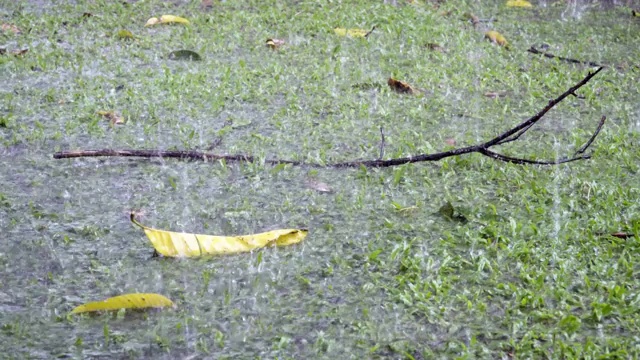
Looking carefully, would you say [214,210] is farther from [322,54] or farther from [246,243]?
[322,54]

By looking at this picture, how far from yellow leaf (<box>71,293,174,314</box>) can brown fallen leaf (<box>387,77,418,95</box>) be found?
227 cm

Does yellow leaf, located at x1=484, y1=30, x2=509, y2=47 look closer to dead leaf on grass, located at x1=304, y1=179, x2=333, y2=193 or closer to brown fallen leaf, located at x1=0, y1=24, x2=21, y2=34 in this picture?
dead leaf on grass, located at x1=304, y1=179, x2=333, y2=193

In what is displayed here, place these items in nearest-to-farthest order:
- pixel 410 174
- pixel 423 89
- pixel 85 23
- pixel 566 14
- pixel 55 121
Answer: pixel 410 174 < pixel 55 121 < pixel 423 89 < pixel 85 23 < pixel 566 14

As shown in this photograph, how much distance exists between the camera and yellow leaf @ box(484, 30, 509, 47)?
16.5 ft

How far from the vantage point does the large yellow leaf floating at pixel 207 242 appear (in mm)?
2221

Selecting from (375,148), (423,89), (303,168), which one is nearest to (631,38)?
(423,89)

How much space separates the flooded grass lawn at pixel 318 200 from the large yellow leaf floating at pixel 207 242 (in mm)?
30

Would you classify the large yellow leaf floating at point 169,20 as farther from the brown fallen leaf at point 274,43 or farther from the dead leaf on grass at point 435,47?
the dead leaf on grass at point 435,47

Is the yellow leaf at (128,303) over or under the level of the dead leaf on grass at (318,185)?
over

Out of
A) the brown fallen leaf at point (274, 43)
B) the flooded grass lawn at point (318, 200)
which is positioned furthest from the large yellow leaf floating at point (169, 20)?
the brown fallen leaf at point (274, 43)

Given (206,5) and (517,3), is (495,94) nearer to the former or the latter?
(206,5)

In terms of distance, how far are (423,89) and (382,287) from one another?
211cm

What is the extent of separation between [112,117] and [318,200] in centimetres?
125

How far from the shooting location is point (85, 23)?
5.16 m
